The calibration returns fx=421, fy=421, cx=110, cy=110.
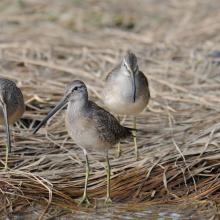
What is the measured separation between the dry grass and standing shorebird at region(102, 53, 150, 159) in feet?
1.69

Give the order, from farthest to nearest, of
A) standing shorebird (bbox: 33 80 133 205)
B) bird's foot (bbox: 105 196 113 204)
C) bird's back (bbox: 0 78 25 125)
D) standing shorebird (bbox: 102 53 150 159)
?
standing shorebird (bbox: 102 53 150 159) < bird's back (bbox: 0 78 25 125) < bird's foot (bbox: 105 196 113 204) < standing shorebird (bbox: 33 80 133 205)

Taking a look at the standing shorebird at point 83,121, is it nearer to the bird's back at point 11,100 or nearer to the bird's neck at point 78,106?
the bird's neck at point 78,106

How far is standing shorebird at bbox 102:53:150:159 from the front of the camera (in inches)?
188

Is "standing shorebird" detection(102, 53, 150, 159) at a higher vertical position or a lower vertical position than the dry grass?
higher

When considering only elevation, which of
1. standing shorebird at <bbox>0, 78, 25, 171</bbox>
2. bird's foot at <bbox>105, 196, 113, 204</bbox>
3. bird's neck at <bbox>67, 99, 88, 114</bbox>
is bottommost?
bird's foot at <bbox>105, 196, 113, 204</bbox>

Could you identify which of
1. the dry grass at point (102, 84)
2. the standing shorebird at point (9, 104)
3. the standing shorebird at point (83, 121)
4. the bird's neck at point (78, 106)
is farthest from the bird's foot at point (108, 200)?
the standing shorebird at point (9, 104)

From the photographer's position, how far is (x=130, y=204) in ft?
13.4

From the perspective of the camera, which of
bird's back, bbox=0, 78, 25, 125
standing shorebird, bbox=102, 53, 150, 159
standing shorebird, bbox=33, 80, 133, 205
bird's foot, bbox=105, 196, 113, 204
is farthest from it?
standing shorebird, bbox=102, 53, 150, 159

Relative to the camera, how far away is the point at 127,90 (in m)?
4.80

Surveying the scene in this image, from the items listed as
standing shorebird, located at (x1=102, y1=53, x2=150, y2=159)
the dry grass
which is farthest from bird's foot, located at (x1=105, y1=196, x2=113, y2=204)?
standing shorebird, located at (x1=102, y1=53, x2=150, y2=159)

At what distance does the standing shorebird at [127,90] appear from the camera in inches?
188

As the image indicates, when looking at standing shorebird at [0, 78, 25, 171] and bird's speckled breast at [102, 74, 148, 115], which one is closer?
standing shorebird at [0, 78, 25, 171]

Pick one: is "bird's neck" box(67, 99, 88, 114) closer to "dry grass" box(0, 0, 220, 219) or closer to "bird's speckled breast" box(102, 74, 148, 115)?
"dry grass" box(0, 0, 220, 219)

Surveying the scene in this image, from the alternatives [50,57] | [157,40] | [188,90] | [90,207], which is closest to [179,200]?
[90,207]
